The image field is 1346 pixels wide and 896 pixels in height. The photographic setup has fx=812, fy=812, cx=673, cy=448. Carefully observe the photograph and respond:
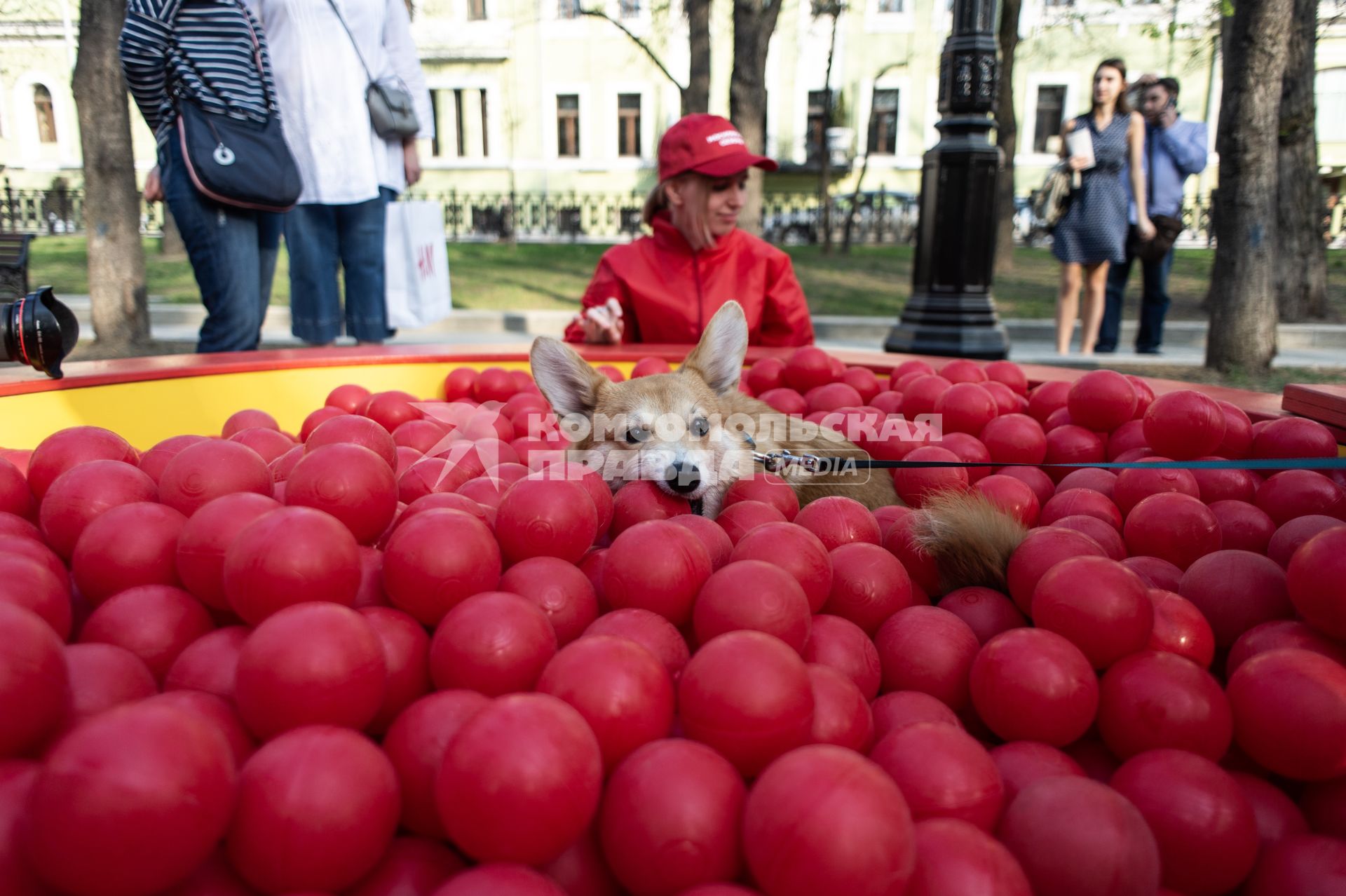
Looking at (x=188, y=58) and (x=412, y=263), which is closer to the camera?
Answer: (x=188, y=58)

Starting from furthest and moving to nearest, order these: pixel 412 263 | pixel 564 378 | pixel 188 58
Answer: pixel 412 263, pixel 188 58, pixel 564 378

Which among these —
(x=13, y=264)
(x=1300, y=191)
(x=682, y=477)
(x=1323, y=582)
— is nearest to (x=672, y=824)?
(x=1323, y=582)

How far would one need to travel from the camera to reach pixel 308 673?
1.22 meters

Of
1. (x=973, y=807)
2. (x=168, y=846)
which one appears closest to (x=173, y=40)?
(x=168, y=846)

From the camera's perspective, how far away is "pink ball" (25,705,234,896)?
3.08 feet

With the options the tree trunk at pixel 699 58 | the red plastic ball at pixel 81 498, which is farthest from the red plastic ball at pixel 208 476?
the tree trunk at pixel 699 58

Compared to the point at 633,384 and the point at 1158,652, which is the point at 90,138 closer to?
the point at 633,384

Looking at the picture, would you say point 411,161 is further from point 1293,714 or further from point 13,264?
point 13,264

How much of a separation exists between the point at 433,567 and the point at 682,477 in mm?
982

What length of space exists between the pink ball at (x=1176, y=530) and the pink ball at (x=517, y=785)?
66.1 inches

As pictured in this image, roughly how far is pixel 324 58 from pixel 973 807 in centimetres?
543

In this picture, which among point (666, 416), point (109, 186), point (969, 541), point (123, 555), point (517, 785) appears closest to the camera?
point (517, 785)

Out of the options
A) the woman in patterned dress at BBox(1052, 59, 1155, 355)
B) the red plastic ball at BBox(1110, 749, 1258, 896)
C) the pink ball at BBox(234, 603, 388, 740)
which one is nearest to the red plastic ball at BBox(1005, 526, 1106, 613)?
the red plastic ball at BBox(1110, 749, 1258, 896)

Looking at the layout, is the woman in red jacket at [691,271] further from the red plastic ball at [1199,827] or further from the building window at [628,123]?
the building window at [628,123]
